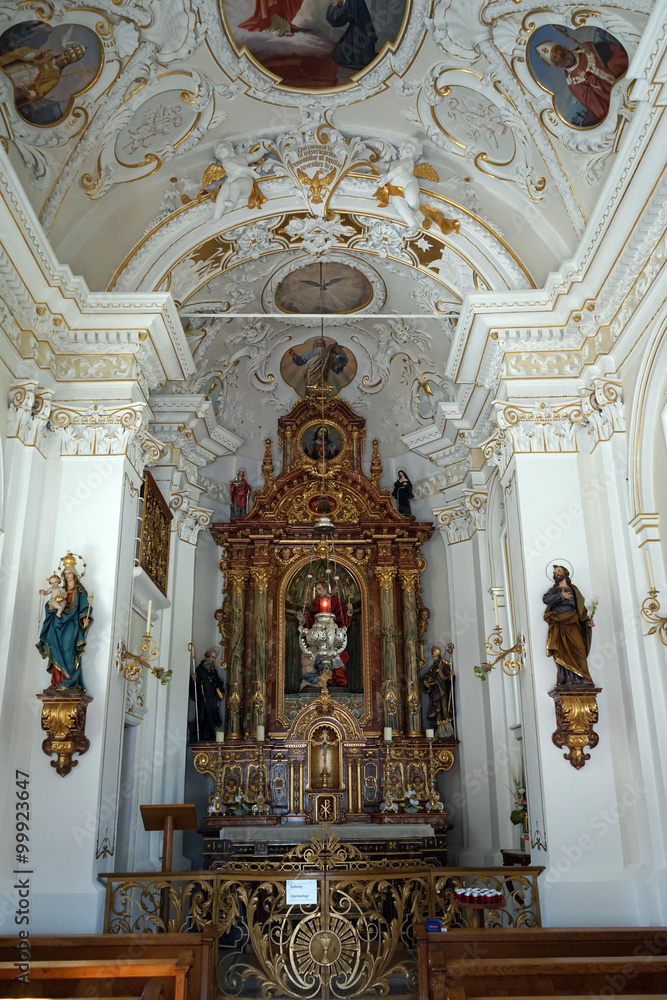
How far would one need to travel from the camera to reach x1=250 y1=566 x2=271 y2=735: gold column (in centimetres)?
1257

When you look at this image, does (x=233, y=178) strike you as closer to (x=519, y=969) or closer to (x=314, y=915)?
(x=314, y=915)

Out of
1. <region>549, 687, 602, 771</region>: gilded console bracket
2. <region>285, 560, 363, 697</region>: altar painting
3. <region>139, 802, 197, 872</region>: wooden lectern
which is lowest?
<region>139, 802, 197, 872</region>: wooden lectern

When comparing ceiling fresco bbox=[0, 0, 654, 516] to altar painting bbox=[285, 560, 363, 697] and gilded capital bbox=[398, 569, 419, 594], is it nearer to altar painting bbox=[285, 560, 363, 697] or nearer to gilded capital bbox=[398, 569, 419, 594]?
gilded capital bbox=[398, 569, 419, 594]

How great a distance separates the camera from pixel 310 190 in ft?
34.3

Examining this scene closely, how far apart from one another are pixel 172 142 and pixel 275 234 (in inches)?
75.0

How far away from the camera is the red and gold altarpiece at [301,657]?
12125mm

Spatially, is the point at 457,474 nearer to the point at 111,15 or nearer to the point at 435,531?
the point at 435,531

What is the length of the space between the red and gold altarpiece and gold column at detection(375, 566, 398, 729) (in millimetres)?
17

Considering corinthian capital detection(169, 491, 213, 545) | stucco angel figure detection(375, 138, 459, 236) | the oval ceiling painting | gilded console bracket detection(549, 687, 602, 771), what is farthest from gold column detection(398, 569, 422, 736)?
the oval ceiling painting

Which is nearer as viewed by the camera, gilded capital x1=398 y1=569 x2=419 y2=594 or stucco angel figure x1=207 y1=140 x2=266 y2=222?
stucco angel figure x1=207 y1=140 x2=266 y2=222

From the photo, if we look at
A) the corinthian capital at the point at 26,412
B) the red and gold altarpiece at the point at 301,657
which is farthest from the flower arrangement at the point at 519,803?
the corinthian capital at the point at 26,412

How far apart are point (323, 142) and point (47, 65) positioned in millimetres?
3163

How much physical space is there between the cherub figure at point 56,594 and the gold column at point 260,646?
16.3 ft

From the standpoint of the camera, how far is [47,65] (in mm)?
8078
